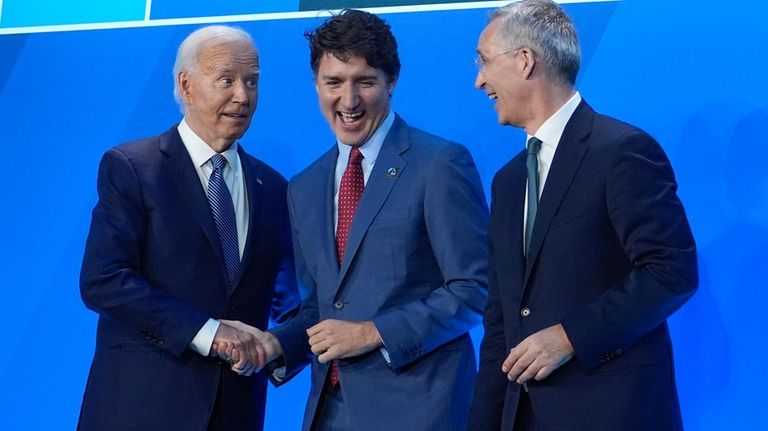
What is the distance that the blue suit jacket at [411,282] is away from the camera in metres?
2.92

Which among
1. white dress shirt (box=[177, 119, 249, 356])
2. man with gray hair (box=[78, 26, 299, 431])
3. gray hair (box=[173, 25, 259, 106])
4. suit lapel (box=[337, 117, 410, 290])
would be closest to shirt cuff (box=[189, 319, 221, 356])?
man with gray hair (box=[78, 26, 299, 431])

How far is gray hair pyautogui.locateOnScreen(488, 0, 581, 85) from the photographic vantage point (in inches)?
107

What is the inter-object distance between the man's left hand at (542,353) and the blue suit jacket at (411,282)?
0.48m

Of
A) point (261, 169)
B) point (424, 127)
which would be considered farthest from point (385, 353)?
point (424, 127)

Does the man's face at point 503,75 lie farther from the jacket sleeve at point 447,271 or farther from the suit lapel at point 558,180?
the jacket sleeve at point 447,271

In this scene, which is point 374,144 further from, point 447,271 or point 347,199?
point 447,271

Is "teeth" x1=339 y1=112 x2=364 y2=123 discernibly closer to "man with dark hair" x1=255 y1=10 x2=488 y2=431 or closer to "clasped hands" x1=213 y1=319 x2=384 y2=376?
"man with dark hair" x1=255 y1=10 x2=488 y2=431

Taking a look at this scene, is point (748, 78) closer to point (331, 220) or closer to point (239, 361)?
point (331, 220)

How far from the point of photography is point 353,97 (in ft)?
10.3

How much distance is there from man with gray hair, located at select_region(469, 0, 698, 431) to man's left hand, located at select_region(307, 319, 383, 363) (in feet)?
1.05

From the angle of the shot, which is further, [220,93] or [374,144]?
[220,93]

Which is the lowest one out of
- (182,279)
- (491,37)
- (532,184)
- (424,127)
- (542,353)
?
(182,279)

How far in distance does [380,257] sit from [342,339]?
0.79ft

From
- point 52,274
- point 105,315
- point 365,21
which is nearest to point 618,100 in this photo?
point 365,21
